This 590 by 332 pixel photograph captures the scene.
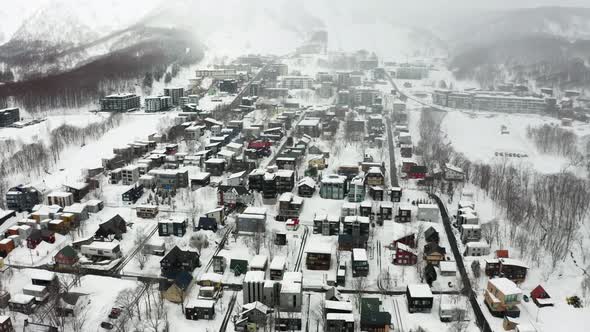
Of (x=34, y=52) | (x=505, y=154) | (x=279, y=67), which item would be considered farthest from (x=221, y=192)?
(x=34, y=52)

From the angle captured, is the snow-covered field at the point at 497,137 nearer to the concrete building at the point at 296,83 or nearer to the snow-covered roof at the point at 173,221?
the concrete building at the point at 296,83

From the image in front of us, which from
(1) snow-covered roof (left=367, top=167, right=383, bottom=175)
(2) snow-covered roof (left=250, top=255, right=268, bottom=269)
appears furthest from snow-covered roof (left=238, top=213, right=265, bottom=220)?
(1) snow-covered roof (left=367, top=167, right=383, bottom=175)

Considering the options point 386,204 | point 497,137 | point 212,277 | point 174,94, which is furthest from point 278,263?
point 174,94

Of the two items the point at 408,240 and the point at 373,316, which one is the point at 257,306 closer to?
the point at 373,316

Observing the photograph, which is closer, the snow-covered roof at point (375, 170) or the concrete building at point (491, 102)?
the snow-covered roof at point (375, 170)

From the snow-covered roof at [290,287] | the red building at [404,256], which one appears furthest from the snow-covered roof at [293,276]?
the red building at [404,256]

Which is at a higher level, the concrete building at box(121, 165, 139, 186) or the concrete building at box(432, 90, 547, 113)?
the concrete building at box(432, 90, 547, 113)

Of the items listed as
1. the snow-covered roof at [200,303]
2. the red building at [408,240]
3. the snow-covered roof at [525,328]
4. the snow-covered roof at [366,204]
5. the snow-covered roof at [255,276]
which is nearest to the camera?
the snow-covered roof at [525,328]

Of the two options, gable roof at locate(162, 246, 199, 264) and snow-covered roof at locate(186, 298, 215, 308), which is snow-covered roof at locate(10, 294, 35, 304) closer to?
gable roof at locate(162, 246, 199, 264)
